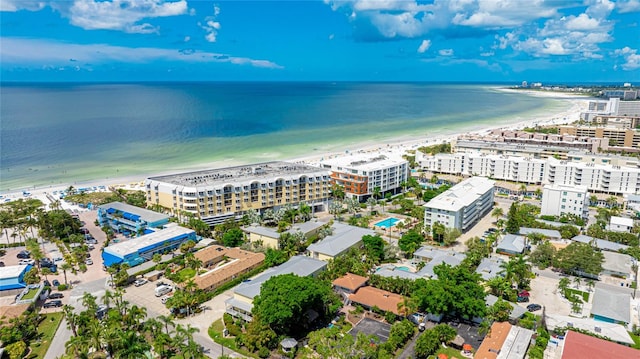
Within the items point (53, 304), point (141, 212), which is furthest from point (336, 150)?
point (53, 304)

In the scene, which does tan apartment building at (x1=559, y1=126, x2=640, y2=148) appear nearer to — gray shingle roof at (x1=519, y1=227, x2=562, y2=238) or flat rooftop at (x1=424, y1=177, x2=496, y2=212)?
flat rooftop at (x1=424, y1=177, x2=496, y2=212)

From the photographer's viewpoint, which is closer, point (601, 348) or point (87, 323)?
point (601, 348)

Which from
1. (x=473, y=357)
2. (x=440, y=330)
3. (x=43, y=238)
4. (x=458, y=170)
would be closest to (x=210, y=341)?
(x=440, y=330)

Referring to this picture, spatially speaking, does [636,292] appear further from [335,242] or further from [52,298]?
[52,298]

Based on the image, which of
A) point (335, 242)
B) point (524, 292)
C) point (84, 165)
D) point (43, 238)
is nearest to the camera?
point (524, 292)

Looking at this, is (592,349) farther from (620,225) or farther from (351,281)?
(620,225)

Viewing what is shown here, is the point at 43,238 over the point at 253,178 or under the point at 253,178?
under

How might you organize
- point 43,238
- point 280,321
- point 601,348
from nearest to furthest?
point 601,348 < point 280,321 < point 43,238

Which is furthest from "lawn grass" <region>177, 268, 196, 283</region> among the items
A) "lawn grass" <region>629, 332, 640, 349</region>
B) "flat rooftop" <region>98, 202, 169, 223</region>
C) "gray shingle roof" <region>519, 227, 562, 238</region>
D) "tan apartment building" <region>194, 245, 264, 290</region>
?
"gray shingle roof" <region>519, 227, 562, 238</region>
